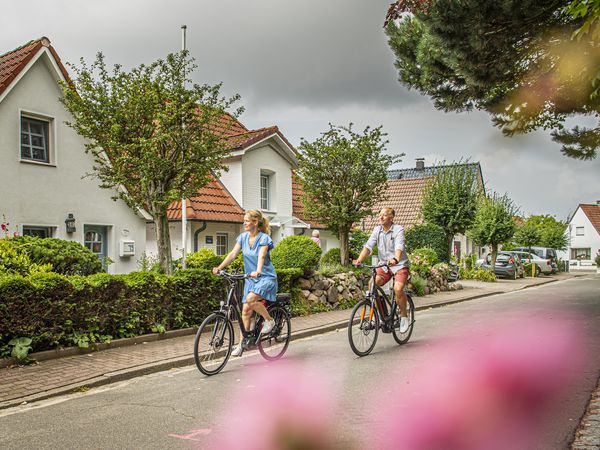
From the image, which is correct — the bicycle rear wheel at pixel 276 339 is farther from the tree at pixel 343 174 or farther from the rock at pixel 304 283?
the tree at pixel 343 174

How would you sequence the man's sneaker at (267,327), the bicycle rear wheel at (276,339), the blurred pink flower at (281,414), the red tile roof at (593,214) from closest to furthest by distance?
the blurred pink flower at (281,414) → the man's sneaker at (267,327) → the bicycle rear wheel at (276,339) → the red tile roof at (593,214)

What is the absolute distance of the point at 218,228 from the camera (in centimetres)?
2136

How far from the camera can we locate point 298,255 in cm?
1409

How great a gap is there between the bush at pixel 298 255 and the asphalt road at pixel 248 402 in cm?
469

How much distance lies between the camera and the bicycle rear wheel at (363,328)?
26.8 feet

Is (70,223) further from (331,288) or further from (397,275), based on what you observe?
(397,275)

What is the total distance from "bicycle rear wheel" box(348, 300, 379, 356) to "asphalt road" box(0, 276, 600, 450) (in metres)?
0.18

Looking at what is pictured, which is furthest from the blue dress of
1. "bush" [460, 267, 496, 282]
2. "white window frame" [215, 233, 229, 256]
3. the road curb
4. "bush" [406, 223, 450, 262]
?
"bush" [460, 267, 496, 282]

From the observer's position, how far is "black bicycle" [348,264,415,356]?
820 centimetres

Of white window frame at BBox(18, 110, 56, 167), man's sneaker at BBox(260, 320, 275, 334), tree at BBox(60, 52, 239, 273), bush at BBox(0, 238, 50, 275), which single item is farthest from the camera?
white window frame at BBox(18, 110, 56, 167)

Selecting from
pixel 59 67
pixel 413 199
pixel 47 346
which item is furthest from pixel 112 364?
pixel 413 199

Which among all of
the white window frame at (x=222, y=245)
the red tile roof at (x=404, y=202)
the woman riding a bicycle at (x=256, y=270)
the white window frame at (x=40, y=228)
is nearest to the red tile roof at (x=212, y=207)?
the white window frame at (x=222, y=245)

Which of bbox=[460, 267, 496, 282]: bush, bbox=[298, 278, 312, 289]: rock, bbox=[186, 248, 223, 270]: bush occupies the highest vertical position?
bbox=[186, 248, 223, 270]: bush

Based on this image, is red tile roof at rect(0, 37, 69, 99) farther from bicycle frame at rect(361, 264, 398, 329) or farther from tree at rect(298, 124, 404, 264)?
bicycle frame at rect(361, 264, 398, 329)
